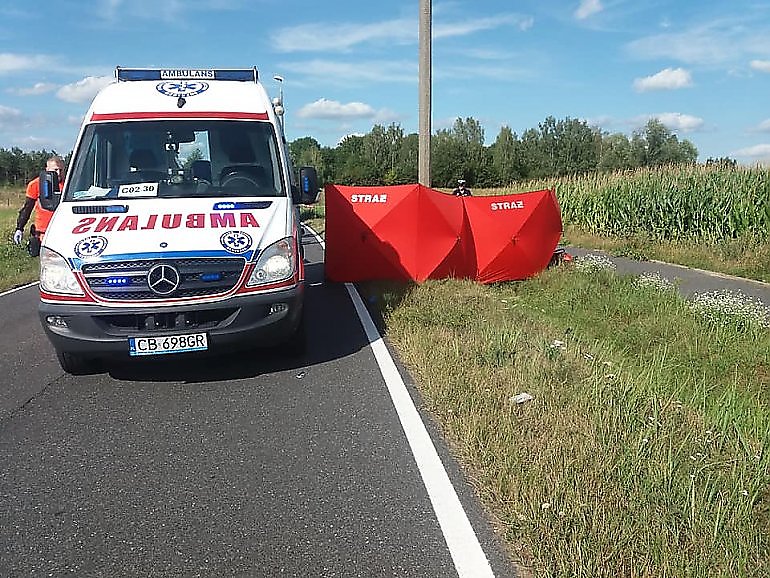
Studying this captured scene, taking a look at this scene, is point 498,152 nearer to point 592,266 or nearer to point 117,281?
point 592,266

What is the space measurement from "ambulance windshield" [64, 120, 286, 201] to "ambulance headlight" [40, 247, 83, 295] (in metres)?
1.14

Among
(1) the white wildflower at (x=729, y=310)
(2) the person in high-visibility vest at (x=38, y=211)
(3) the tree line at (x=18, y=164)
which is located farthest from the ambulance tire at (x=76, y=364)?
(3) the tree line at (x=18, y=164)

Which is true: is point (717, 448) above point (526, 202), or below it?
below

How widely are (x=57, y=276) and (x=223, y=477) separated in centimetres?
264

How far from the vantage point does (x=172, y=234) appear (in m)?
6.45

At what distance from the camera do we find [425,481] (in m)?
4.50

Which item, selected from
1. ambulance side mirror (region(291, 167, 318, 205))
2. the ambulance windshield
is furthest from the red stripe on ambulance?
ambulance side mirror (region(291, 167, 318, 205))

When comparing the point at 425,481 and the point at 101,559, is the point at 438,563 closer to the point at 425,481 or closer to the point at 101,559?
the point at 425,481

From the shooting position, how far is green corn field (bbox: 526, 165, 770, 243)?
1702 cm

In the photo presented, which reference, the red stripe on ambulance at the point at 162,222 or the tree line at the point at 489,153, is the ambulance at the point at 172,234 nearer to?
the red stripe on ambulance at the point at 162,222

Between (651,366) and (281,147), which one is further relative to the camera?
(281,147)

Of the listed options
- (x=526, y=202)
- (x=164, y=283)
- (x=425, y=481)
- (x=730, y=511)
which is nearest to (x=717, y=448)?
(x=730, y=511)

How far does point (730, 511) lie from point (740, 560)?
543mm

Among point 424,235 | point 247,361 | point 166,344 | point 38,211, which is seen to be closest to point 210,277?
point 166,344
